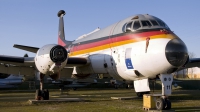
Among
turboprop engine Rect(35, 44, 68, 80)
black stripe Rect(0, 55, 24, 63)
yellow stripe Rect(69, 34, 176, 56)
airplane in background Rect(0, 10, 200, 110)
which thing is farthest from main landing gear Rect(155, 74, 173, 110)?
black stripe Rect(0, 55, 24, 63)

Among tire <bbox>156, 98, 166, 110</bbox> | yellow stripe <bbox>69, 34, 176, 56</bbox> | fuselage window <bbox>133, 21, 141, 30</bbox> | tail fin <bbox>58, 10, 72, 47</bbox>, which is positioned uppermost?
tail fin <bbox>58, 10, 72, 47</bbox>

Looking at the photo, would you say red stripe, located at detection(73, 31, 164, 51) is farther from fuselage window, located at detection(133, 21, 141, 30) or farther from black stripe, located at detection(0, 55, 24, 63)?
black stripe, located at detection(0, 55, 24, 63)

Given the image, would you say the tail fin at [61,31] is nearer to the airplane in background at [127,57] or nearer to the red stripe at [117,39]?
the red stripe at [117,39]

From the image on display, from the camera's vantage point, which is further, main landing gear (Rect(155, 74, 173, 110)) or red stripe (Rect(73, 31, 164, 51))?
red stripe (Rect(73, 31, 164, 51))

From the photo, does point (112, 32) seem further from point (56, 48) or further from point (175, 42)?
point (175, 42)

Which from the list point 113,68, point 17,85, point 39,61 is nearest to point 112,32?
point 113,68

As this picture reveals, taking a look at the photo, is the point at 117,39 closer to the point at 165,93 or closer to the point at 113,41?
the point at 113,41

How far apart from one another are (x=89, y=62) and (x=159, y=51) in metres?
6.04

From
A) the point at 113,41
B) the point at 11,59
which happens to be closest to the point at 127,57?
the point at 113,41

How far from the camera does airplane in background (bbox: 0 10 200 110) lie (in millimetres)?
10303

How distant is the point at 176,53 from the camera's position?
9.83 m

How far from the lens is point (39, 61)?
44.3ft

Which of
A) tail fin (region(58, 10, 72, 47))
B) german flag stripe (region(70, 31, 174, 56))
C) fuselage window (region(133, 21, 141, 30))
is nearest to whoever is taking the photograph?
german flag stripe (region(70, 31, 174, 56))

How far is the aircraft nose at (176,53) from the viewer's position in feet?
32.3
